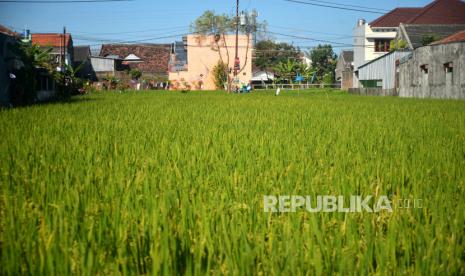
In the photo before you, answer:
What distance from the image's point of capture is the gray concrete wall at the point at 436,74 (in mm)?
16922

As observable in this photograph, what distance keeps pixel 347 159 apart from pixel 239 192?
1.36m

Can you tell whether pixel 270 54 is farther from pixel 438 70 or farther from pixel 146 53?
pixel 438 70

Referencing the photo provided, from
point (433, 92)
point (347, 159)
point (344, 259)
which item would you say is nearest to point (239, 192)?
point (344, 259)

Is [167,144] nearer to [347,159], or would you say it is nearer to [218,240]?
[347,159]

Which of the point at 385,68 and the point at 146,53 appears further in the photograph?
the point at 146,53

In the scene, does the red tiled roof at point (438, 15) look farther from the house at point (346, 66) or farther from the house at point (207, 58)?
the house at point (207, 58)

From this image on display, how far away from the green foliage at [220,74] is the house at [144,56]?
1307cm

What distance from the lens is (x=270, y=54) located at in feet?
268

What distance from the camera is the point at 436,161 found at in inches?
126

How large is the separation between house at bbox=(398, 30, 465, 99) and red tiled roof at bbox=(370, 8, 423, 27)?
20871mm

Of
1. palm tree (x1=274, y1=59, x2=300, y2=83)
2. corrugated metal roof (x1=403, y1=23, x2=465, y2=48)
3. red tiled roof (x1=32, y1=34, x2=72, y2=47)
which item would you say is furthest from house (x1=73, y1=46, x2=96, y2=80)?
corrugated metal roof (x1=403, y1=23, x2=465, y2=48)

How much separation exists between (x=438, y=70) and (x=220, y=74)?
27.2 m

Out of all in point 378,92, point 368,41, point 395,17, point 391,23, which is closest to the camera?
point 378,92

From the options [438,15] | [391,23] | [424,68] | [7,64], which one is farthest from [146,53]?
[7,64]
